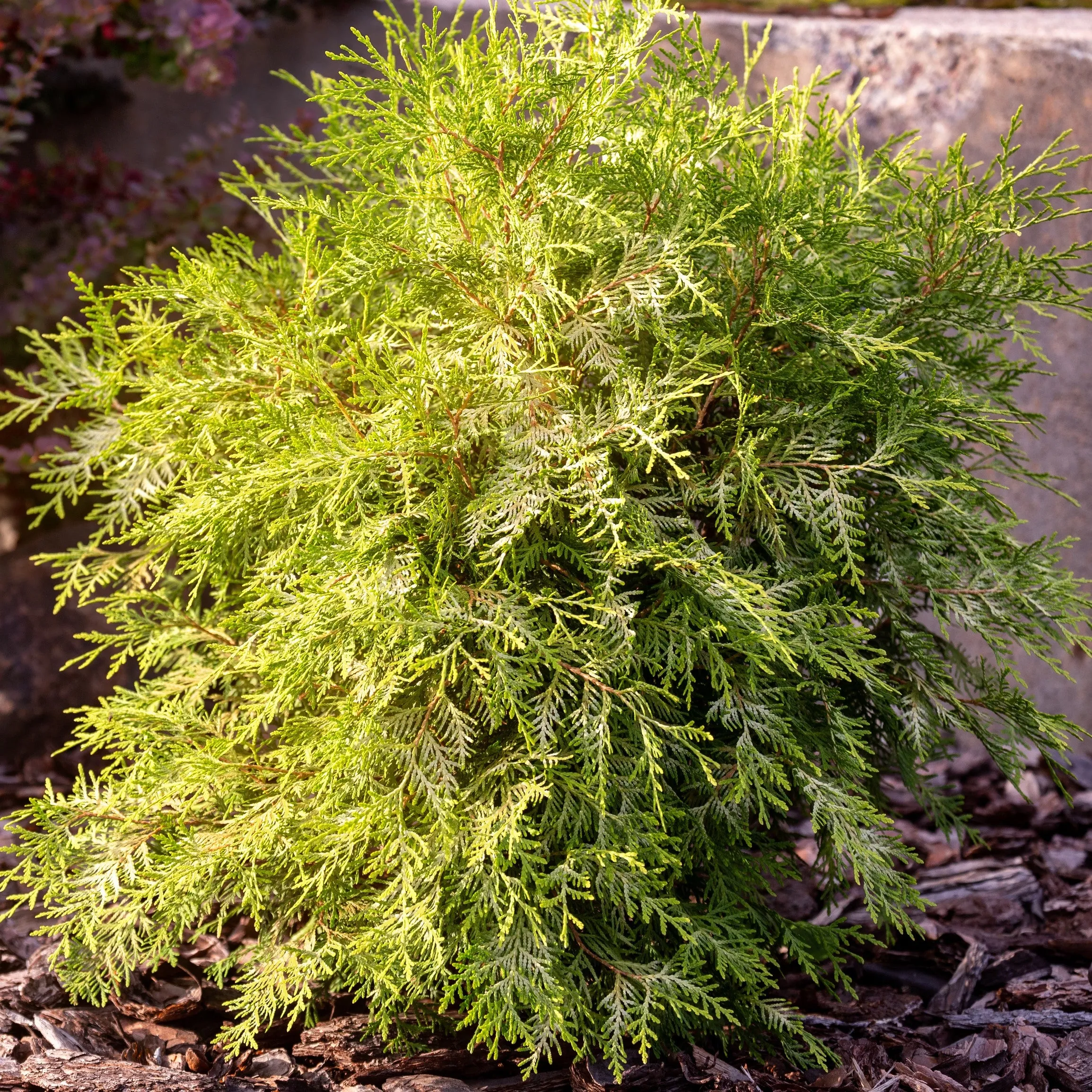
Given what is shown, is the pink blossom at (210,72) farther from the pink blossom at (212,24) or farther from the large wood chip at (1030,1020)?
the large wood chip at (1030,1020)

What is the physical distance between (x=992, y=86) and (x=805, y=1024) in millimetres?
3755

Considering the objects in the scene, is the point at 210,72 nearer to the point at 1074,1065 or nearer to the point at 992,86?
the point at 992,86

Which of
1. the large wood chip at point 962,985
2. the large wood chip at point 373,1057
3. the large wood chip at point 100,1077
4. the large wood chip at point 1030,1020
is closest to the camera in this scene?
the large wood chip at point 100,1077

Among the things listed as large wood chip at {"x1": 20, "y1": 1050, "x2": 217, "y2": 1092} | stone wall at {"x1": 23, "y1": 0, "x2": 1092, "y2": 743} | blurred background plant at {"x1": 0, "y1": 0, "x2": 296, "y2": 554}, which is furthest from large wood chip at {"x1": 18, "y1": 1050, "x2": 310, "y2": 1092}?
stone wall at {"x1": 23, "y1": 0, "x2": 1092, "y2": 743}

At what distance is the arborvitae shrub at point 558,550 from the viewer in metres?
2.11

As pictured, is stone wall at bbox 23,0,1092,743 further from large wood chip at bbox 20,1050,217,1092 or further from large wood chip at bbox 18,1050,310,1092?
large wood chip at bbox 20,1050,217,1092

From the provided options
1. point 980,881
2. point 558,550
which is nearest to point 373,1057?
point 558,550

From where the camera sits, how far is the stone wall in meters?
4.12

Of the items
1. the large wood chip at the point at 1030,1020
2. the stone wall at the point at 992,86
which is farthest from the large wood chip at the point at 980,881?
the stone wall at the point at 992,86

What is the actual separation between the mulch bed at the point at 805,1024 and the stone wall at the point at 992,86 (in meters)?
1.63

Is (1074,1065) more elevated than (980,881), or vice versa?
→ (1074,1065)

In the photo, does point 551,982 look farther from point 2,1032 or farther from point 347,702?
point 2,1032

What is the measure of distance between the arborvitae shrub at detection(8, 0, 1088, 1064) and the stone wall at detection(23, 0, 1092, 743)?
184 cm

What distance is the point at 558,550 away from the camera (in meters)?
2.20
